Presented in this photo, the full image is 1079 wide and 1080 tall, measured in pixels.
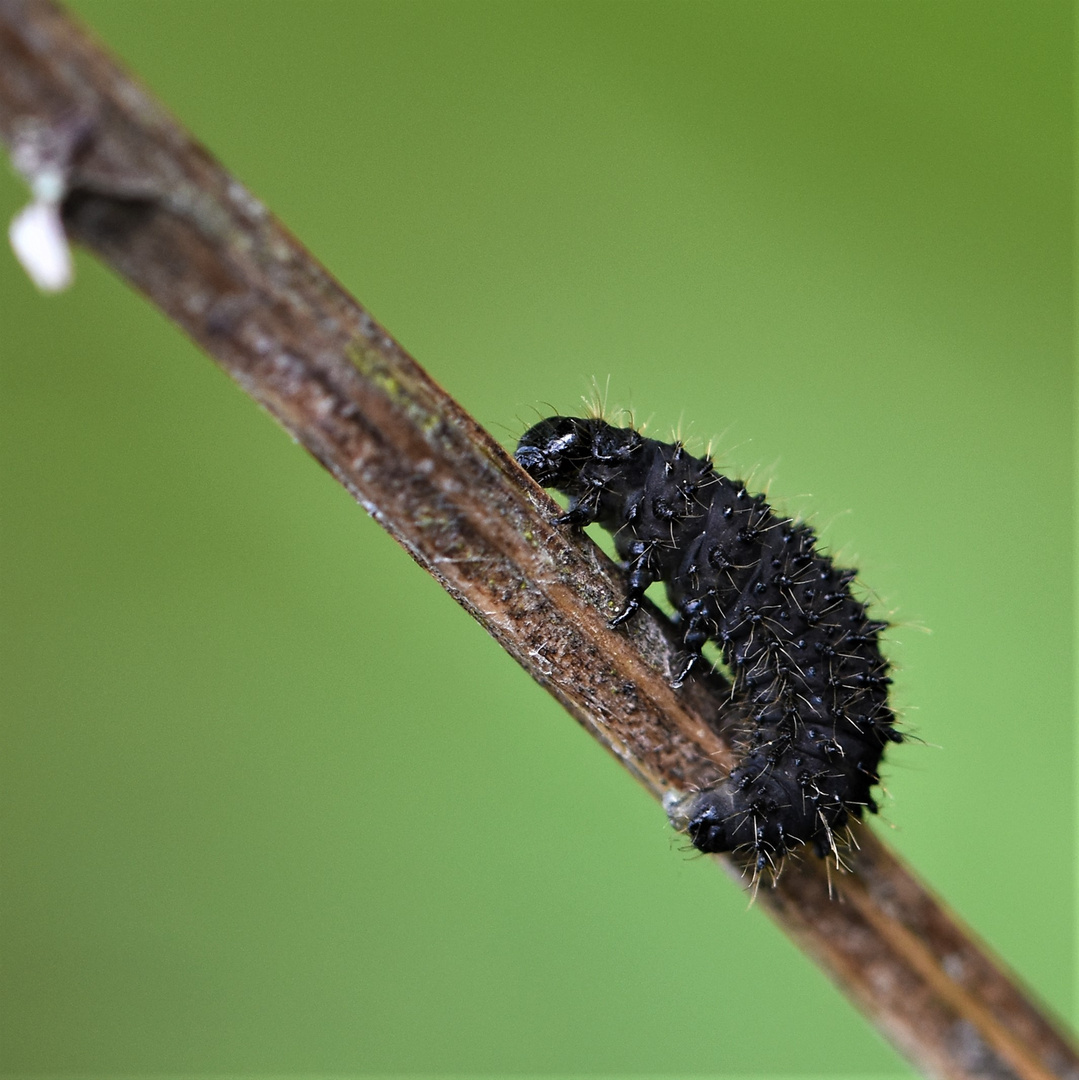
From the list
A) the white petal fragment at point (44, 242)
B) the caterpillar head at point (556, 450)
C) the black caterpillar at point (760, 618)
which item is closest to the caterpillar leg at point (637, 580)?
the black caterpillar at point (760, 618)

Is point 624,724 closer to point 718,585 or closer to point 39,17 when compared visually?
point 718,585

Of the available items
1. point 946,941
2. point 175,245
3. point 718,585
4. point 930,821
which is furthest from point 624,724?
point 930,821

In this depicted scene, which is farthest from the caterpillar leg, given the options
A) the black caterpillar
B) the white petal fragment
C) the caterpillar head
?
the white petal fragment

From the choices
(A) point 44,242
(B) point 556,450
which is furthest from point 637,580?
(A) point 44,242

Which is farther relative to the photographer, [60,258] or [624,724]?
[624,724]

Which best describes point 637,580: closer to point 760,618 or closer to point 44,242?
point 760,618

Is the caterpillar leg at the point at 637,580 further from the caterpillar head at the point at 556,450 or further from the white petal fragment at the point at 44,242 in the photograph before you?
the white petal fragment at the point at 44,242

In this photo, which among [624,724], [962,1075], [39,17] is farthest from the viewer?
[962,1075]

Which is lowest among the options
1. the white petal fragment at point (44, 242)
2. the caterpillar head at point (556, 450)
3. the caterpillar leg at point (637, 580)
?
the white petal fragment at point (44, 242)
